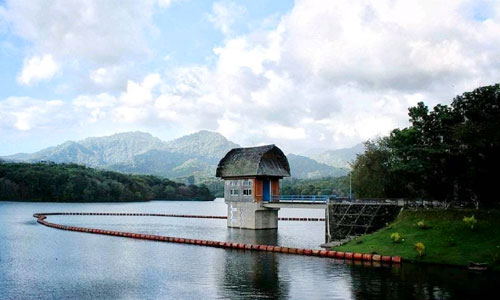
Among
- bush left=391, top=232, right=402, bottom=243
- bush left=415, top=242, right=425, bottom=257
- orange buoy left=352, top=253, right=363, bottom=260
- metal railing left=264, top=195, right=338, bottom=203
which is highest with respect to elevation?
metal railing left=264, top=195, right=338, bottom=203

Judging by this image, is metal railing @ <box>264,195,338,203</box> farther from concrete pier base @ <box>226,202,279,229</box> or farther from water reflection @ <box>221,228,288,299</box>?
water reflection @ <box>221,228,288,299</box>

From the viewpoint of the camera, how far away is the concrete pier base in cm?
7081

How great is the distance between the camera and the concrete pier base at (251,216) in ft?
232

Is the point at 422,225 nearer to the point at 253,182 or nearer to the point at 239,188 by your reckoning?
the point at 253,182

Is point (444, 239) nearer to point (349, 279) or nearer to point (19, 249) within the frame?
point (349, 279)

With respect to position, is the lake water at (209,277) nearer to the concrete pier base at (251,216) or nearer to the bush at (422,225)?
the bush at (422,225)

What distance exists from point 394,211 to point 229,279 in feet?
79.5

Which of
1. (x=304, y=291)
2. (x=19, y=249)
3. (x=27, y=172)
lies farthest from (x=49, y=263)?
(x=27, y=172)

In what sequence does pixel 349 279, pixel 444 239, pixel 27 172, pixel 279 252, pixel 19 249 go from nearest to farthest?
1. pixel 349 279
2. pixel 444 239
3. pixel 279 252
4. pixel 19 249
5. pixel 27 172

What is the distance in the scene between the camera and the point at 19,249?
49625 millimetres

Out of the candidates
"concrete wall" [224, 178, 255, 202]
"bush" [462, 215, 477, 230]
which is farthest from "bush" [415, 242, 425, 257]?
"concrete wall" [224, 178, 255, 202]

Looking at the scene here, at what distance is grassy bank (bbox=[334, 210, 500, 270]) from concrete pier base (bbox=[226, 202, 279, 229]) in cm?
2672

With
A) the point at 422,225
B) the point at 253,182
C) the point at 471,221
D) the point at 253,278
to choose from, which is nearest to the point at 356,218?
the point at 422,225

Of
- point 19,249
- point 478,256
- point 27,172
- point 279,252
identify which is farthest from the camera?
point 27,172
